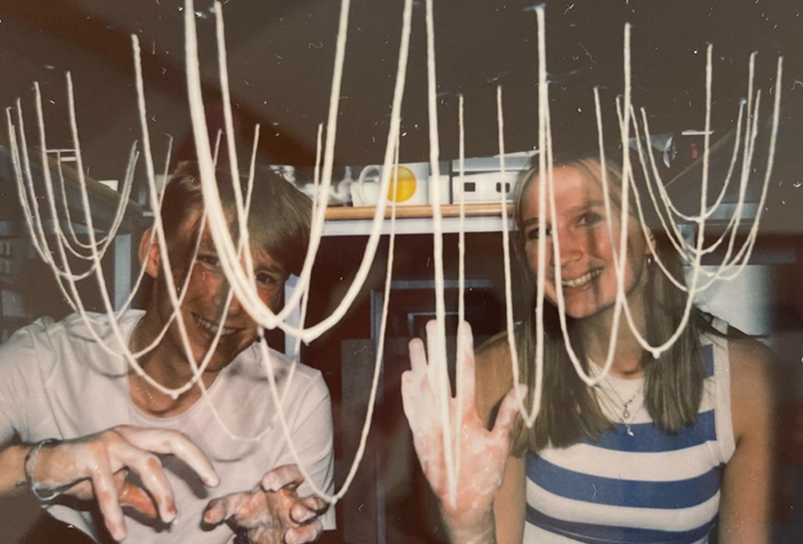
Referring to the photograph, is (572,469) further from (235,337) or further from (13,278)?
(13,278)

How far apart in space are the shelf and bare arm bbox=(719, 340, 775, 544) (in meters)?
0.32

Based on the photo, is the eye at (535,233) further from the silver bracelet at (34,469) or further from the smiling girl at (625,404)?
the silver bracelet at (34,469)

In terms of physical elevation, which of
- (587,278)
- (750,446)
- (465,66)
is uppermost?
(465,66)

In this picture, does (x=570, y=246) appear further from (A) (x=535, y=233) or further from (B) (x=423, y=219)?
(B) (x=423, y=219)

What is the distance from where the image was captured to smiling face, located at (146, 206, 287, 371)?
0.81 meters

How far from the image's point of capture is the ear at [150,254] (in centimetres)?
83

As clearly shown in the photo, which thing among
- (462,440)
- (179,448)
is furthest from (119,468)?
(462,440)

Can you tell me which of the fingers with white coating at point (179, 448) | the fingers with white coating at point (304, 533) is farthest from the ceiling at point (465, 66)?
the fingers with white coating at point (304, 533)

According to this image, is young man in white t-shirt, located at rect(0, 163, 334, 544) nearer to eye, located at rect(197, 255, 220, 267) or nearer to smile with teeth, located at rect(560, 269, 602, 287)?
eye, located at rect(197, 255, 220, 267)

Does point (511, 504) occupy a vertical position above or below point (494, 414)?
below

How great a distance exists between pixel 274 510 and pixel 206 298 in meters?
0.28

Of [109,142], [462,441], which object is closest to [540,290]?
[462,441]

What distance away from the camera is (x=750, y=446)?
793 millimetres

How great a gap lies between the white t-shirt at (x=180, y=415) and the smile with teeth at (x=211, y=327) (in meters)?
0.03
